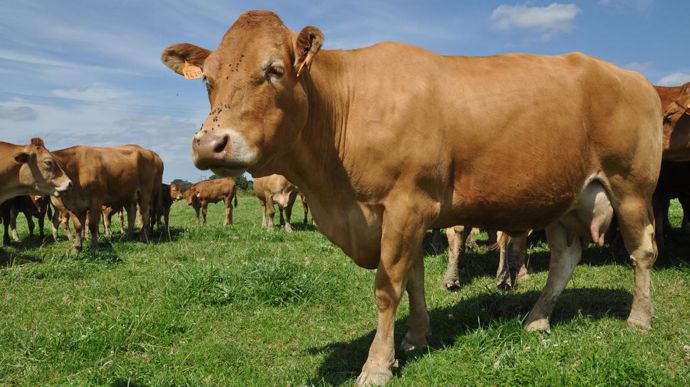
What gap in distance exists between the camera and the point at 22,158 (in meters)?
10.6

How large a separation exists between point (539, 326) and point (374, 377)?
1.82 meters

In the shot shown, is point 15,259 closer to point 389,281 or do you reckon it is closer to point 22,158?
point 22,158

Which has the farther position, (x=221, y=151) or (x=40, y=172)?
(x=40, y=172)

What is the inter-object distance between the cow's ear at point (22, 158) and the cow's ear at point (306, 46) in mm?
9158

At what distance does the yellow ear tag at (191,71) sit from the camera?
3984 mm

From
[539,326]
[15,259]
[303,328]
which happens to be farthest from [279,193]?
[539,326]

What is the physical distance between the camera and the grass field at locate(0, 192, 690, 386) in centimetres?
409

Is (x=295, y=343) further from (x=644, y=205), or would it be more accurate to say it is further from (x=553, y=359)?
(x=644, y=205)

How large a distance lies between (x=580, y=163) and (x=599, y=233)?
2.70 ft

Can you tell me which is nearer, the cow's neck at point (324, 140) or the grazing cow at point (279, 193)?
the cow's neck at point (324, 140)

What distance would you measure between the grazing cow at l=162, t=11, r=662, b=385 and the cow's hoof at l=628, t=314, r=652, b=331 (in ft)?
0.04

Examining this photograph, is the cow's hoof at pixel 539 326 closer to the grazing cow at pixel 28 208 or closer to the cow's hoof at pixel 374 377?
the cow's hoof at pixel 374 377

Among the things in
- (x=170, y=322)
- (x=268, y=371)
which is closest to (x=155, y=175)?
(x=170, y=322)

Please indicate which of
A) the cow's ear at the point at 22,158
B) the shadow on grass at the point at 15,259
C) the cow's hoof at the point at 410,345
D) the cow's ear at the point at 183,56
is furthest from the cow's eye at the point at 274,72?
the cow's ear at the point at 22,158
